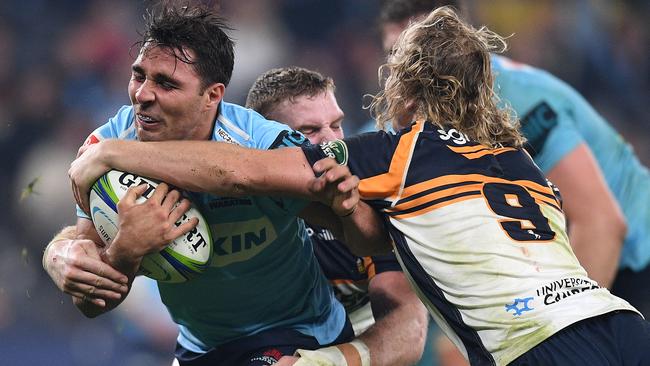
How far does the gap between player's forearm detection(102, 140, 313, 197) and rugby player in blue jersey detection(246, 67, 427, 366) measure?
116cm

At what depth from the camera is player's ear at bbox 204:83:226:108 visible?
12.8 ft

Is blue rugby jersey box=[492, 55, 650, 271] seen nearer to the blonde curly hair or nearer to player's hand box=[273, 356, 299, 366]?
the blonde curly hair

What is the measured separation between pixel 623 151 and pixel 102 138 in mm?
4135

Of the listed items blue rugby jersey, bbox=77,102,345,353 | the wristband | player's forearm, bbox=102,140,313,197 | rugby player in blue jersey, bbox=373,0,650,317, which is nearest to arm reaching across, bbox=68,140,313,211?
player's forearm, bbox=102,140,313,197

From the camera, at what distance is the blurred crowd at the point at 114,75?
7.64m

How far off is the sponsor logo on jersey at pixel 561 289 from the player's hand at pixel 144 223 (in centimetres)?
130

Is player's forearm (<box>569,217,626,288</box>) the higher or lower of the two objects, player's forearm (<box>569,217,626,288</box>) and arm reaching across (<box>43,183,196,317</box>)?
the lower

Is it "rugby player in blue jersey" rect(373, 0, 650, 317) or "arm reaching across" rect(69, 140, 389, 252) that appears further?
"rugby player in blue jersey" rect(373, 0, 650, 317)

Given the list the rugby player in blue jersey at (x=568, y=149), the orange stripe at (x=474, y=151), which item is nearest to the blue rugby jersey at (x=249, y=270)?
the orange stripe at (x=474, y=151)

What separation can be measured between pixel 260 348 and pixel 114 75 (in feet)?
15.8

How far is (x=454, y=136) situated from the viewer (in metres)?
3.63

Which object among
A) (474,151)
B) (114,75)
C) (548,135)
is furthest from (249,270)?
(114,75)

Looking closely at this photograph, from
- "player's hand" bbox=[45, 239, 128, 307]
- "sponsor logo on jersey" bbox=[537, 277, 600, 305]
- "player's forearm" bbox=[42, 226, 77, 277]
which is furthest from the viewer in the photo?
"player's forearm" bbox=[42, 226, 77, 277]

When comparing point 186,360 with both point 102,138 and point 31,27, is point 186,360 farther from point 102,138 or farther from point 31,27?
point 31,27
